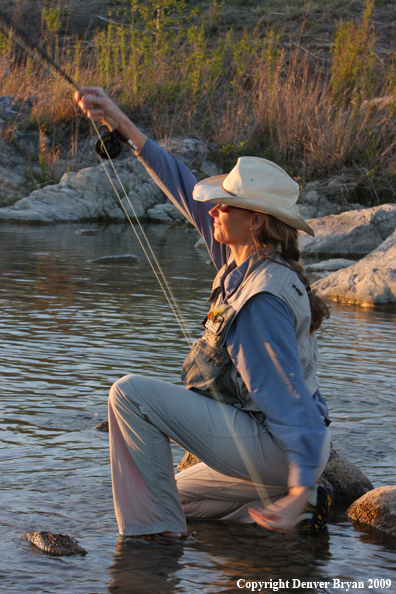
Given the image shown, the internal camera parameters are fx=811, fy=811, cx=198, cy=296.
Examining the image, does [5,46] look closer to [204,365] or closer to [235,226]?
[235,226]

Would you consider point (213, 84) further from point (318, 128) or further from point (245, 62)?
point (318, 128)

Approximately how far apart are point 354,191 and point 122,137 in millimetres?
11267

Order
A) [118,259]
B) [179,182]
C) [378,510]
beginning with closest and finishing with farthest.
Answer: [378,510], [179,182], [118,259]

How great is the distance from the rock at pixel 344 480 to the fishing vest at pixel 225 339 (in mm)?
689

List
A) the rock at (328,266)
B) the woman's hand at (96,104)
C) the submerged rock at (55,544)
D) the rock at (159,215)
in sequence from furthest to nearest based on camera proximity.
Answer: the rock at (159,215)
the rock at (328,266)
the woman's hand at (96,104)
the submerged rock at (55,544)

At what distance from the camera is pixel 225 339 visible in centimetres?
267

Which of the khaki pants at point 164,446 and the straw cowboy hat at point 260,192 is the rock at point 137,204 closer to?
the straw cowboy hat at point 260,192

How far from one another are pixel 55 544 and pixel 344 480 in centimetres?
128

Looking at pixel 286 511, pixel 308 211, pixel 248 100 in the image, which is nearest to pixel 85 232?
pixel 308 211

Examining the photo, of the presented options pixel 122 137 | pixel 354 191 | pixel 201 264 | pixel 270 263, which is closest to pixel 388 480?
pixel 270 263

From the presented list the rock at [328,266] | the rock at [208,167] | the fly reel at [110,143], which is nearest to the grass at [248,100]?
the rock at [208,167]

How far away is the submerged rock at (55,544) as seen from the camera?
268cm

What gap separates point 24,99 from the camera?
16500 mm

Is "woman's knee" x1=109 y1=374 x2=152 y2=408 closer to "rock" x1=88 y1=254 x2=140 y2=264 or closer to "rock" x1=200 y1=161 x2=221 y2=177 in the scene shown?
"rock" x1=88 y1=254 x2=140 y2=264
